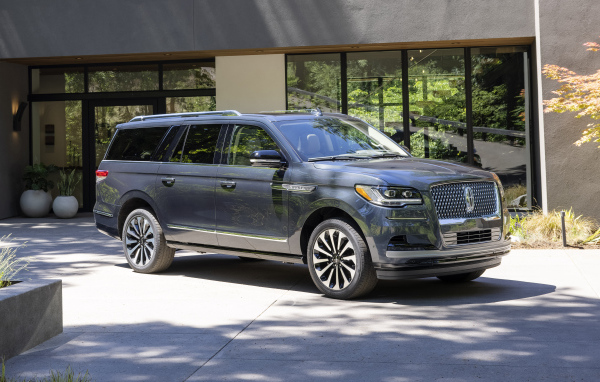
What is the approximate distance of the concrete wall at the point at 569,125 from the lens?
14.1m

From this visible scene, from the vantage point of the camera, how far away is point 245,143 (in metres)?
8.92

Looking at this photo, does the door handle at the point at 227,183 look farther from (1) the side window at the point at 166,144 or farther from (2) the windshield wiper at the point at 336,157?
(1) the side window at the point at 166,144

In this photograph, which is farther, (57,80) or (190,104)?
(57,80)

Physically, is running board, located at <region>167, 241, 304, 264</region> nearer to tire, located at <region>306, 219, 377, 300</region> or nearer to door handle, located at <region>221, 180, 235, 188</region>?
tire, located at <region>306, 219, 377, 300</region>

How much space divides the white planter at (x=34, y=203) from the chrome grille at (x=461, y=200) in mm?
12339

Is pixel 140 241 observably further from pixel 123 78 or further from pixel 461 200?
pixel 123 78

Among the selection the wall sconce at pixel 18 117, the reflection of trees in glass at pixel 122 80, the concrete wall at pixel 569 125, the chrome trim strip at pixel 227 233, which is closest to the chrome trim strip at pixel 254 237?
the chrome trim strip at pixel 227 233

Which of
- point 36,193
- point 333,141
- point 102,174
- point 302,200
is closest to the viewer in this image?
point 302,200

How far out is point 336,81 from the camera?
54.1 ft

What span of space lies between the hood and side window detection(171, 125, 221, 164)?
166cm

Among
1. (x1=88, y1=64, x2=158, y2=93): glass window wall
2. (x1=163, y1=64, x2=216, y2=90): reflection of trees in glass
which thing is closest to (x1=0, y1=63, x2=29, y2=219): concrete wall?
Result: (x1=88, y1=64, x2=158, y2=93): glass window wall

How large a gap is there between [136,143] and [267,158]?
2681 millimetres

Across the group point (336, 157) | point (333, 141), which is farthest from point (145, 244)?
point (336, 157)

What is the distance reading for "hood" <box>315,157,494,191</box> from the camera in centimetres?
746
